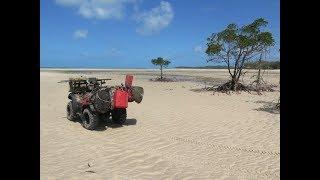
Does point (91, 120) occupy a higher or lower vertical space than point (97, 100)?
lower

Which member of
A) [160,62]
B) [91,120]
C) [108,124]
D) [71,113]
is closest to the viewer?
[91,120]

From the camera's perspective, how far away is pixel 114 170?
617 centimetres

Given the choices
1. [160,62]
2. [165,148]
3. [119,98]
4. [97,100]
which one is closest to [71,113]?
[97,100]

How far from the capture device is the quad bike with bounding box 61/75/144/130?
9.15m

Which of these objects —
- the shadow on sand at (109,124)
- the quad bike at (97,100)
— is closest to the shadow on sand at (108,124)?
the shadow on sand at (109,124)

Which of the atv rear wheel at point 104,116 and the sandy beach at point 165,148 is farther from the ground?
the atv rear wheel at point 104,116

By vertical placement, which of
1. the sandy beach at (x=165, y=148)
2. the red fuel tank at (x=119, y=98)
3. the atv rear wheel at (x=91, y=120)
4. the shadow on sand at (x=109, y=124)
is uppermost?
the red fuel tank at (x=119, y=98)

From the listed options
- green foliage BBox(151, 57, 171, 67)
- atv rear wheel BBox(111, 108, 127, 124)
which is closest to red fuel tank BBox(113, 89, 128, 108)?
atv rear wheel BBox(111, 108, 127, 124)

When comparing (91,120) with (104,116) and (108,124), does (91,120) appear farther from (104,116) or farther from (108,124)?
(108,124)

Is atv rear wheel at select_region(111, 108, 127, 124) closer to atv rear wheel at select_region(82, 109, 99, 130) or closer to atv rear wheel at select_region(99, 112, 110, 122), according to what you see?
atv rear wheel at select_region(99, 112, 110, 122)

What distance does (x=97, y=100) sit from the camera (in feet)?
30.2

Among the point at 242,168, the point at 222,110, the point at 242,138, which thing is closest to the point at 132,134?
the point at 242,138

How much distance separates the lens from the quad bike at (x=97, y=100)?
30.0ft

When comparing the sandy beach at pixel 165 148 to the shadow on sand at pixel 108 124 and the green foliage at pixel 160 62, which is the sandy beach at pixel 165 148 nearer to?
the shadow on sand at pixel 108 124
